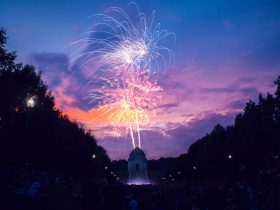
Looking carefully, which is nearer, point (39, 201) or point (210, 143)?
point (39, 201)

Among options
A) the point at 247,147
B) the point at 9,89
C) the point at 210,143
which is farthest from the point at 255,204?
the point at 210,143

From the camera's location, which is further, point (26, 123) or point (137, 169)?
point (137, 169)

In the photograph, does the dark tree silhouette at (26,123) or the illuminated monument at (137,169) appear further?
the illuminated monument at (137,169)

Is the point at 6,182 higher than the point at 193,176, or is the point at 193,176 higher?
the point at 193,176

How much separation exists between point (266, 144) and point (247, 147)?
4860 mm

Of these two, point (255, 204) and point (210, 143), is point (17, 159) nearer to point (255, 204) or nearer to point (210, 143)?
point (255, 204)

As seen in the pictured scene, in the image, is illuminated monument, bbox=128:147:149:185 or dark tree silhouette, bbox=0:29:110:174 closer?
dark tree silhouette, bbox=0:29:110:174

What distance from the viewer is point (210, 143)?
377 ft

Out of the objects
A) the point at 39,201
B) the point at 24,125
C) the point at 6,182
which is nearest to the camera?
the point at 39,201

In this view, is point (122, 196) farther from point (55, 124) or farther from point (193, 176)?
point (193, 176)

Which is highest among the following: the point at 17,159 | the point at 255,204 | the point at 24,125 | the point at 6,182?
the point at 24,125

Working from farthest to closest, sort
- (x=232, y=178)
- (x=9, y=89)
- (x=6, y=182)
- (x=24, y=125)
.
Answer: (x=232, y=178) → (x=24, y=125) → (x=9, y=89) → (x=6, y=182)

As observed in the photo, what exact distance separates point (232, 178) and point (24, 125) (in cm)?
6020

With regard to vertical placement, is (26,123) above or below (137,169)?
below
